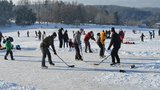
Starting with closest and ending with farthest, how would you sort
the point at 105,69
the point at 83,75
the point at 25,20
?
the point at 83,75 → the point at 105,69 → the point at 25,20

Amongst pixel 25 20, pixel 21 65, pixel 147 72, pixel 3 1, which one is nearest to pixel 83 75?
pixel 147 72

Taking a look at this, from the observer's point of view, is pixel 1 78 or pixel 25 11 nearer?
pixel 1 78

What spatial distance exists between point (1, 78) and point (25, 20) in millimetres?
114616

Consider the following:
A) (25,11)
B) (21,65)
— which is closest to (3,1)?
(25,11)

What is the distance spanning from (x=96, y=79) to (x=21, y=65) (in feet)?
19.9

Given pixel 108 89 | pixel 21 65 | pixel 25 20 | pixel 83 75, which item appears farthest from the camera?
pixel 25 20

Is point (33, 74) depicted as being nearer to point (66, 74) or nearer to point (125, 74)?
point (66, 74)

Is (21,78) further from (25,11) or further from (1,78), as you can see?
(25,11)

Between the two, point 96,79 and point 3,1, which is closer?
point 96,79

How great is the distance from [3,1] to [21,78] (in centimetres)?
14411

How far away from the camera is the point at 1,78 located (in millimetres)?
14875

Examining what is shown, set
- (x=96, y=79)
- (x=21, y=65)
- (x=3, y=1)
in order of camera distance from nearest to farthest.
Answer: (x=96, y=79), (x=21, y=65), (x=3, y=1)

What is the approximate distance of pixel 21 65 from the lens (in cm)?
1914

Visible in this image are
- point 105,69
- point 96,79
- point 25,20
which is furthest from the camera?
point 25,20
